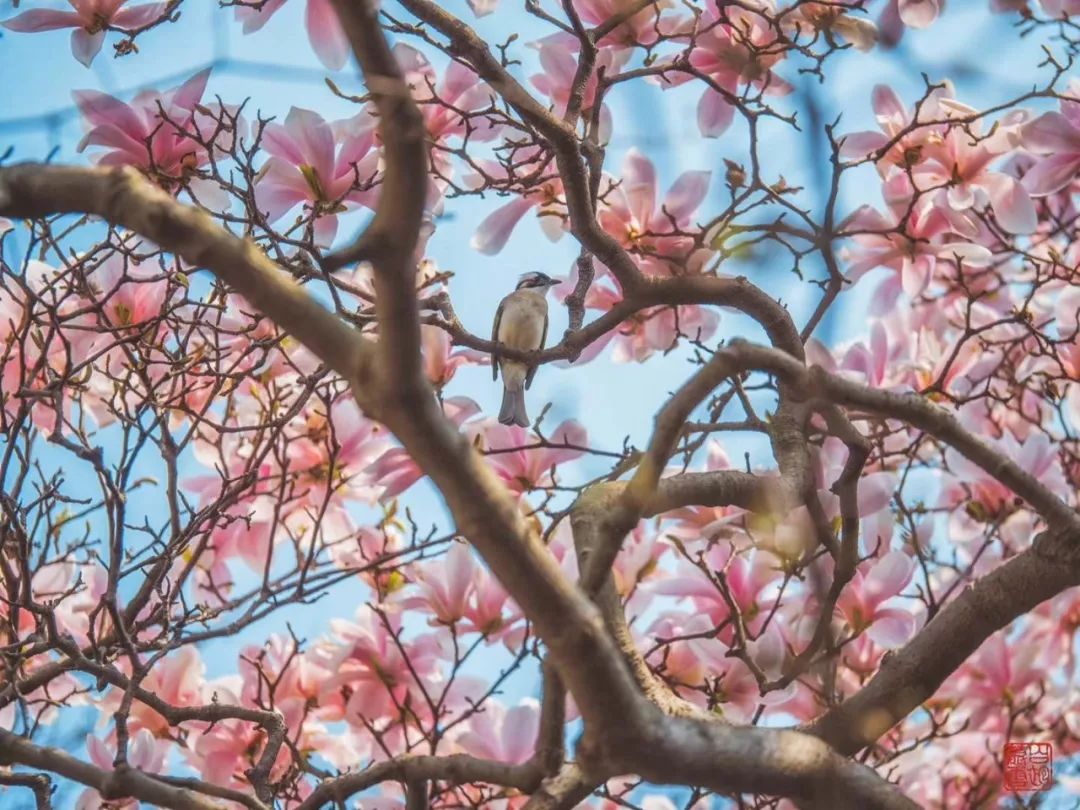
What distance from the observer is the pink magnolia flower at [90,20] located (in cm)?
235

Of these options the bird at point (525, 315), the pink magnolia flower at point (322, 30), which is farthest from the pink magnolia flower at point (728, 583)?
the bird at point (525, 315)

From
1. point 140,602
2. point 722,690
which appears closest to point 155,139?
point 140,602

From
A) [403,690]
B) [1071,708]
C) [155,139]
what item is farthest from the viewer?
[1071,708]

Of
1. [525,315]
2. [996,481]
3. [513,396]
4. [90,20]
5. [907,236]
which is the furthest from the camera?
[525,315]

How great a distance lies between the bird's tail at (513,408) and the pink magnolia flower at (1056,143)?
1395 millimetres

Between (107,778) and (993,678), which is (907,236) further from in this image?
(107,778)

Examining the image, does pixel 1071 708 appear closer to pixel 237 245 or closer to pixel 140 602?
pixel 140 602

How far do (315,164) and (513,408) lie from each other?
1.02m

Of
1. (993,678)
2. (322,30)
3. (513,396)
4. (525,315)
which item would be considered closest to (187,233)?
(322,30)

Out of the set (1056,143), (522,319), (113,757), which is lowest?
(113,757)

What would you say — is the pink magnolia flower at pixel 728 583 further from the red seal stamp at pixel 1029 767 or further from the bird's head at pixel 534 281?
the bird's head at pixel 534 281

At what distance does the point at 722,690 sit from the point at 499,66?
4.55 feet

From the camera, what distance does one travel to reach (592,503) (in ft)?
6.05

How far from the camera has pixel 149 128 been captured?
237 cm
